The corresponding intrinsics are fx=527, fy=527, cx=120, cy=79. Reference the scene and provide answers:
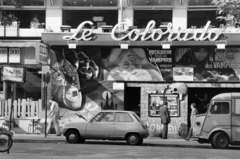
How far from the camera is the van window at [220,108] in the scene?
22297mm

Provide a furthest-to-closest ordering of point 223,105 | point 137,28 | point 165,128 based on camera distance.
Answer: point 137,28 → point 165,128 → point 223,105

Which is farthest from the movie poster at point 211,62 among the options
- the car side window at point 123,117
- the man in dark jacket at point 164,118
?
the car side window at point 123,117

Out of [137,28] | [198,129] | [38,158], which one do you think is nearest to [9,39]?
[137,28]

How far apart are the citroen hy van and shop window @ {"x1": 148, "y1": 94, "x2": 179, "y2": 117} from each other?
210 inches

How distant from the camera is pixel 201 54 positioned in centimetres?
2780

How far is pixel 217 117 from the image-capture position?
22312 millimetres

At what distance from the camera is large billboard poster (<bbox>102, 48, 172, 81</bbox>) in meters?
27.8

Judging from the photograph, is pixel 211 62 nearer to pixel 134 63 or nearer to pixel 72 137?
pixel 134 63

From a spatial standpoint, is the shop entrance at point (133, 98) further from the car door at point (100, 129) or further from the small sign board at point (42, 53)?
the car door at point (100, 129)

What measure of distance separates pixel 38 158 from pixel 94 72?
1333cm

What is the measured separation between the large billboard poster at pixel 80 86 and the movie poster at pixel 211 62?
3.83 metres

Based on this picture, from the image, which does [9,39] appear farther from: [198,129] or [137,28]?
[198,129]

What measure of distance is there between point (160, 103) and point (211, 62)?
11.3ft

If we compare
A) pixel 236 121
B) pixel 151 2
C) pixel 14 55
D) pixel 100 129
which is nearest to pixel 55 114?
pixel 14 55
